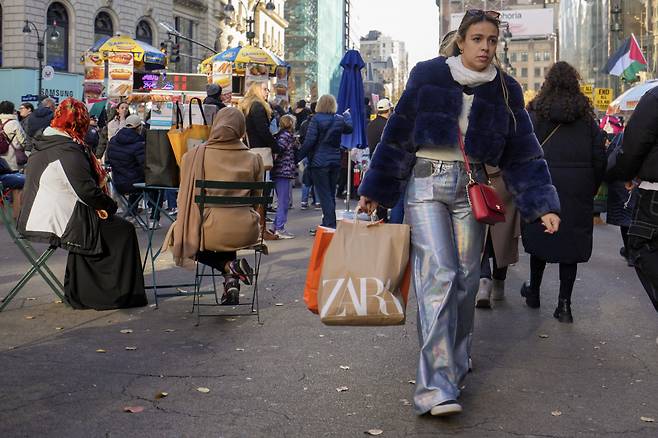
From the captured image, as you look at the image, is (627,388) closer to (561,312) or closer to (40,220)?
(561,312)

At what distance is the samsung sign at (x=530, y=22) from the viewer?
289 ft

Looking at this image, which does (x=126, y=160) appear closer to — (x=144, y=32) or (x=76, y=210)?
(x=76, y=210)

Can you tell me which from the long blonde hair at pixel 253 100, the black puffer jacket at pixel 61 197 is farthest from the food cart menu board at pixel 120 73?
the black puffer jacket at pixel 61 197

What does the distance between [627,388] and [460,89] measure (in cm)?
202

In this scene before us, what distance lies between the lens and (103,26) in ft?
179

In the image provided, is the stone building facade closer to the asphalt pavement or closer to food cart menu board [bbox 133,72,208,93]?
food cart menu board [bbox 133,72,208,93]

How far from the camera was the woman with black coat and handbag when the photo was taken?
7.78m

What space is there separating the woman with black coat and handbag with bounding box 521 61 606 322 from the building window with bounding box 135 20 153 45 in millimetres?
52449

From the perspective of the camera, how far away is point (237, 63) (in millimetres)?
28000

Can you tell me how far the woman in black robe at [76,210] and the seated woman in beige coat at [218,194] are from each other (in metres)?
0.63

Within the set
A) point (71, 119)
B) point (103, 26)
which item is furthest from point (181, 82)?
point (103, 26)

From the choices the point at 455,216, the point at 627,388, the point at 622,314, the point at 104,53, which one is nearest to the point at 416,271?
the point at 455,216

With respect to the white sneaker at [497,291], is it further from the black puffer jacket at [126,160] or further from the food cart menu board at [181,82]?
the food cart menu board at [181,82]

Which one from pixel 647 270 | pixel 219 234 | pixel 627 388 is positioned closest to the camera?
pixel 627 388
